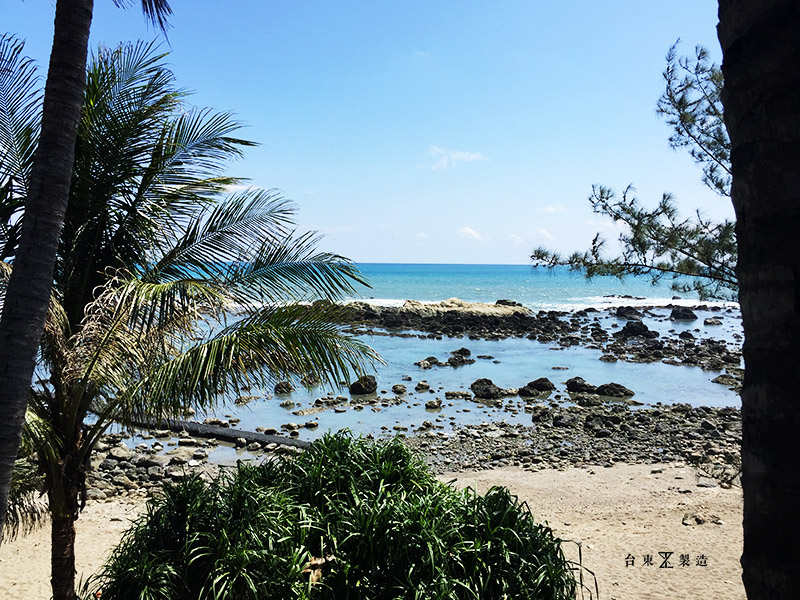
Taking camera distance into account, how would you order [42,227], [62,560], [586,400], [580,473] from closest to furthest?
[42,227] < [62,560] < [580,473] < [586,400]

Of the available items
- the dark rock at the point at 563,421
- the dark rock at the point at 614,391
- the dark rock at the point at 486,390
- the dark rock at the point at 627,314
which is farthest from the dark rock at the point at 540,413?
the dark rock at the point at 627,314

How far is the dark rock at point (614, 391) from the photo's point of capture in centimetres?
2168

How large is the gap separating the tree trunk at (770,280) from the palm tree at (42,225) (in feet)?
12.8

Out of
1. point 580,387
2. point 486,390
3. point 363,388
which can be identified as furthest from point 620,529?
point 363,388

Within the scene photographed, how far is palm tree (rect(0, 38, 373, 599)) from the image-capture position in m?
5.55

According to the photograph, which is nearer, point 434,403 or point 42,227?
point 42,227

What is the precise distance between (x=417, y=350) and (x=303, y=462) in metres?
25.4

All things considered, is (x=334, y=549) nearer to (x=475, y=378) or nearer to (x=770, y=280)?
(x=770, y=280)

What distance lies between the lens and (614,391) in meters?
21.8

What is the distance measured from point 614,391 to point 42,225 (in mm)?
20673

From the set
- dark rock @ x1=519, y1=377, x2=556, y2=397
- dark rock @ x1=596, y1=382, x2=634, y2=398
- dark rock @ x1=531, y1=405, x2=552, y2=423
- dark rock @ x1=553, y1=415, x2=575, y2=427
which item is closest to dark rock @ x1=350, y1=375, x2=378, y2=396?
dark rock @ x1=519, y1=377, x2=556, y2=397

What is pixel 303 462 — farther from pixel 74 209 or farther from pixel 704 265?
pixel 704 265

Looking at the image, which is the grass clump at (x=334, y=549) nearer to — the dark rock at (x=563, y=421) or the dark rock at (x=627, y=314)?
the dark rock at (x=563, y=421)

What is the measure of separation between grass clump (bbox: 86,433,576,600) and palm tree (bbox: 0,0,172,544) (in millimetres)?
2091
